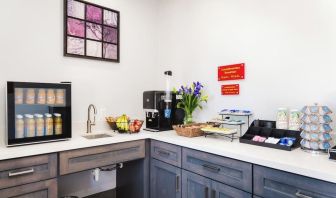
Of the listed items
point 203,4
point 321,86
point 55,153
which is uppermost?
point 203,4

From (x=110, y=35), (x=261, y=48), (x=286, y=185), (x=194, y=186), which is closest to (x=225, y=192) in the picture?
(x=194, y=186)

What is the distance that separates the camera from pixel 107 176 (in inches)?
98.1

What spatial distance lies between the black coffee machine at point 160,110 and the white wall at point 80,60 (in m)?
0.38

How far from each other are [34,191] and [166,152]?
983mm

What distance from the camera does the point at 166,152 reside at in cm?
189

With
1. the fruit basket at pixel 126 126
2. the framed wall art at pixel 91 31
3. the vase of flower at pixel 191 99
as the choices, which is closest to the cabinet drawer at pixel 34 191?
the fruit basket at pixel 126 126

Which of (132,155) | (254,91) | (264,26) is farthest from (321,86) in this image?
(132,155)

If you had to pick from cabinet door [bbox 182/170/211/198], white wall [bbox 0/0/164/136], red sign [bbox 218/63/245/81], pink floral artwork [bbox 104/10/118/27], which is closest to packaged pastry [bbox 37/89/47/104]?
white wall [bbox 0/0/164/136]

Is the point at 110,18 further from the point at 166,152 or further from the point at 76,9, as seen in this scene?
the point at 166,152

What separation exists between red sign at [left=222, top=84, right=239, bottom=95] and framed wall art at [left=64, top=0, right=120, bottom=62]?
1.22m

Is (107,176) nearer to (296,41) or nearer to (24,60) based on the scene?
(24,60)

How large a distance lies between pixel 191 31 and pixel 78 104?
1.44 metres

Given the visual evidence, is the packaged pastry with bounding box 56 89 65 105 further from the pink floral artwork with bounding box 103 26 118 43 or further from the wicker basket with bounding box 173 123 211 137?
the wicker basket with bounding box 173 123 211 137

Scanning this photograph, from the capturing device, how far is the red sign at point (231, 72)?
2020 mm
